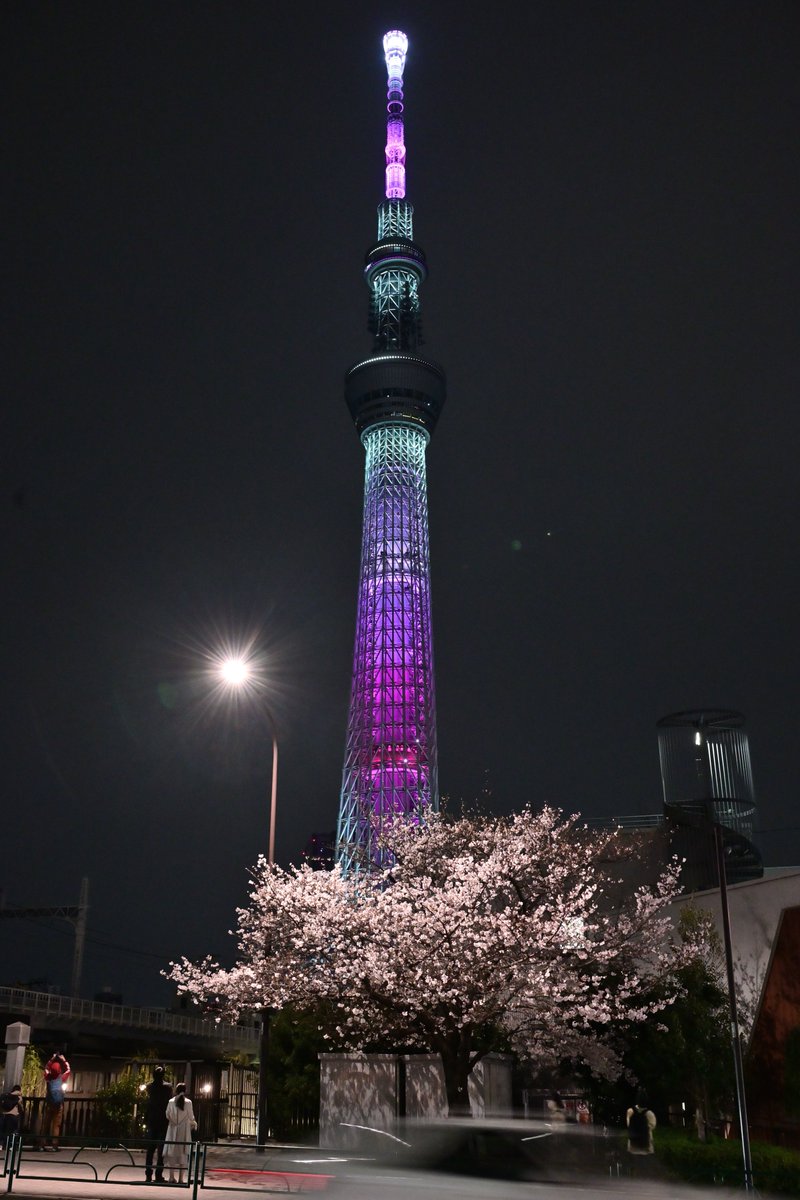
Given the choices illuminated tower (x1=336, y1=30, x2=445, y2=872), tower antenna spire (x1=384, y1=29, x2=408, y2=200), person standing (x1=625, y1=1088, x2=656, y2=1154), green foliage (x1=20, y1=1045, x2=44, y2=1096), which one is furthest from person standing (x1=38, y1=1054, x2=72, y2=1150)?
tower antenna spire (x1=384, y1=29, x2=408, y2=200)

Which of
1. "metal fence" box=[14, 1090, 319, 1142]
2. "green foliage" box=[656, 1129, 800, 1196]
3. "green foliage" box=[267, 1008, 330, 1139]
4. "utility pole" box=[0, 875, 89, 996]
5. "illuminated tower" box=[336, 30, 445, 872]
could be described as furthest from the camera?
"illuminated tower" box=[336, 30, 445, 872]

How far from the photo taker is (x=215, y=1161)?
20578 millimetres

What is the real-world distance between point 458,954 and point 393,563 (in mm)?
80284

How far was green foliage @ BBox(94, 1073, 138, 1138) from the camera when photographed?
2614 centimetres

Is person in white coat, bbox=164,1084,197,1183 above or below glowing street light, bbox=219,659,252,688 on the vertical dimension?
below

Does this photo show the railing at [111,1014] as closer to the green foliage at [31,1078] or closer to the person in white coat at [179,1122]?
the green foliage at [31,1078]

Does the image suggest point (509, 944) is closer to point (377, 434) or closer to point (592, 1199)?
point (592, 1199)

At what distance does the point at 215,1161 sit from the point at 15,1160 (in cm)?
503

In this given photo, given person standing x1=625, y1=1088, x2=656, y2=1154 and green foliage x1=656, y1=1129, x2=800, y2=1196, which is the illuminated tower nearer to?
green foliage x1=656, y1=1129, x2=800, y2=1196

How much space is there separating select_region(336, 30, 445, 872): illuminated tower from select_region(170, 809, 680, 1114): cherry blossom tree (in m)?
64.0

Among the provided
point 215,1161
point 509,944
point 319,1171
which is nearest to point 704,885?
point 509,944

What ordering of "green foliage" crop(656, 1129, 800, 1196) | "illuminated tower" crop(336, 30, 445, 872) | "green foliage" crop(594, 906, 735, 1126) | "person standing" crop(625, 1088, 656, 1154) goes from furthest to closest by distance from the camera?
"illuminated tower" crop(336, 30, 445, 872), "green foliage" crop(594, 906, 735, 1126), "green foliage" crop(656, 1129, 800, 1196), "person standing" crop(625, 1088, 656, 1154)

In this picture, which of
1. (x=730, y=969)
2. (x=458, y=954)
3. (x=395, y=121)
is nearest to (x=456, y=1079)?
(x=458, y=954)

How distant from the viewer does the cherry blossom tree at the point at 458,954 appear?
934 inches
